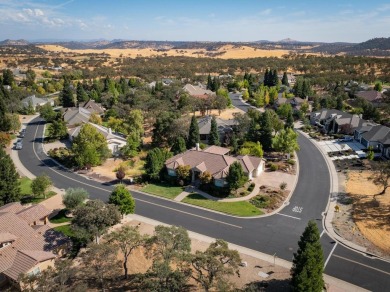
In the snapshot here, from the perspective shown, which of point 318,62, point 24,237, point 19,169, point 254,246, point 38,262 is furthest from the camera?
point 318,62

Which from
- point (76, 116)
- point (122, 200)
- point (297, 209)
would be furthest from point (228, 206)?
point (76, 116)

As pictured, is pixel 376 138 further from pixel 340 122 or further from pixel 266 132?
pixel 266 132

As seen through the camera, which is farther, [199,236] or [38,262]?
[199,236]

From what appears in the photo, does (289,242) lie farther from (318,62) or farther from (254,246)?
(318,62)

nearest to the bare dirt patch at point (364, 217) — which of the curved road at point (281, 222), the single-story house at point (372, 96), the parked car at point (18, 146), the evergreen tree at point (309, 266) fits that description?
the curved road at point (281, 222)

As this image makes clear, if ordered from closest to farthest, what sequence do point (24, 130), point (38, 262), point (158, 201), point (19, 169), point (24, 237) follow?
1. point (38, 262)
2. point (24, 237)
3. point (158, 201)
4. point (19, 169)
5. point (24, 130)

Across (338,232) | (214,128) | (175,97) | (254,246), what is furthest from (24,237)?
(175,97)

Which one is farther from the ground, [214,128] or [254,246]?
[214,128]
